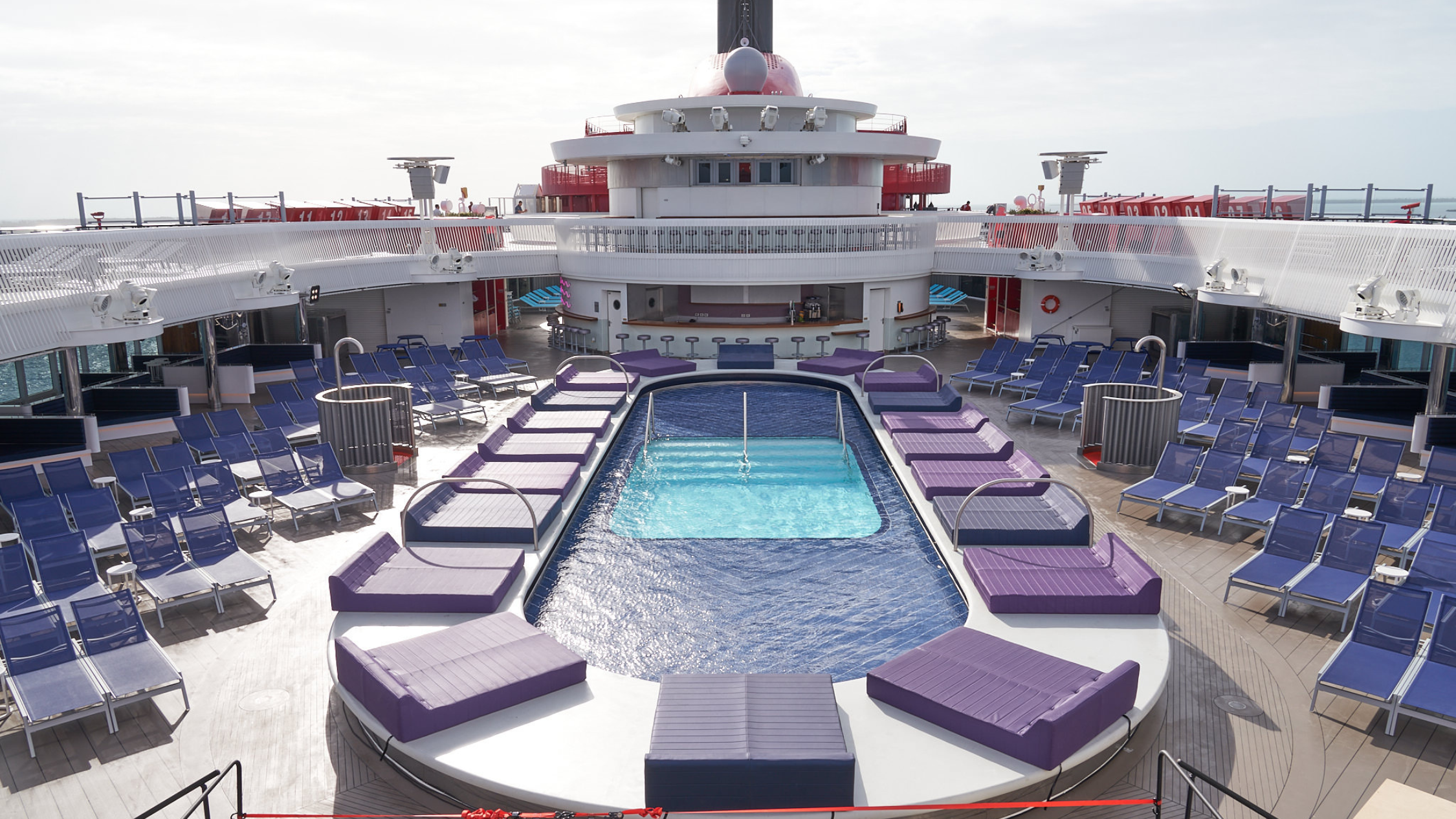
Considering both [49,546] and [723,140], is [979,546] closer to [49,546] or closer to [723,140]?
[49,546]

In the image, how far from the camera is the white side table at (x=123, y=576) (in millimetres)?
9406

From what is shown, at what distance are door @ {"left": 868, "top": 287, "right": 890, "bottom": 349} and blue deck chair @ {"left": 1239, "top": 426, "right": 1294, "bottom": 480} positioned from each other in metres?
12.0

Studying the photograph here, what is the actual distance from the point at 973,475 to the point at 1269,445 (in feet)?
15.1

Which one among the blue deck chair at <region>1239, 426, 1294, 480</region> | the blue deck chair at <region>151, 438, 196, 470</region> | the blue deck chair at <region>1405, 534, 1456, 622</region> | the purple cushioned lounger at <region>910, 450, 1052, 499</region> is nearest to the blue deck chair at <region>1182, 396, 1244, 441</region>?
the blue deck chair at <region>1239, 426, 1294, 480</region>

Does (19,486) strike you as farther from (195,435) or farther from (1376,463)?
(1376,463)

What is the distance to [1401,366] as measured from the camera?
87.7 ft

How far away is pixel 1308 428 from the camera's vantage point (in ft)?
46.1

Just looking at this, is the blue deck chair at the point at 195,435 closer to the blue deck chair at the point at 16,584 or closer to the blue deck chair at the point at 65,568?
the blue deck chair at the point at 65,568

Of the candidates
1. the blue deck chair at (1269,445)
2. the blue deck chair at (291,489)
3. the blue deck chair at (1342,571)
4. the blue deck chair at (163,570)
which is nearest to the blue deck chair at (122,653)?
the blue deck chair at (163,570)

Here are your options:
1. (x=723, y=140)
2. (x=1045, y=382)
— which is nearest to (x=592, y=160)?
(x=723, y=140)

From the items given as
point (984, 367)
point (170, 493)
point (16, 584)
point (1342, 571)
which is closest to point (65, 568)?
point (16, 584)

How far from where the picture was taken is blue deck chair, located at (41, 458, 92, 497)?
38.7 feet

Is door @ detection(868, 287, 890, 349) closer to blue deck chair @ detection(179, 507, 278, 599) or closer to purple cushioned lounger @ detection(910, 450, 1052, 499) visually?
purple cushioned lounger @ detection(910, 450, 1052, 499)

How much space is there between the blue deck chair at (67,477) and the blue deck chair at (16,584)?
132 inches
